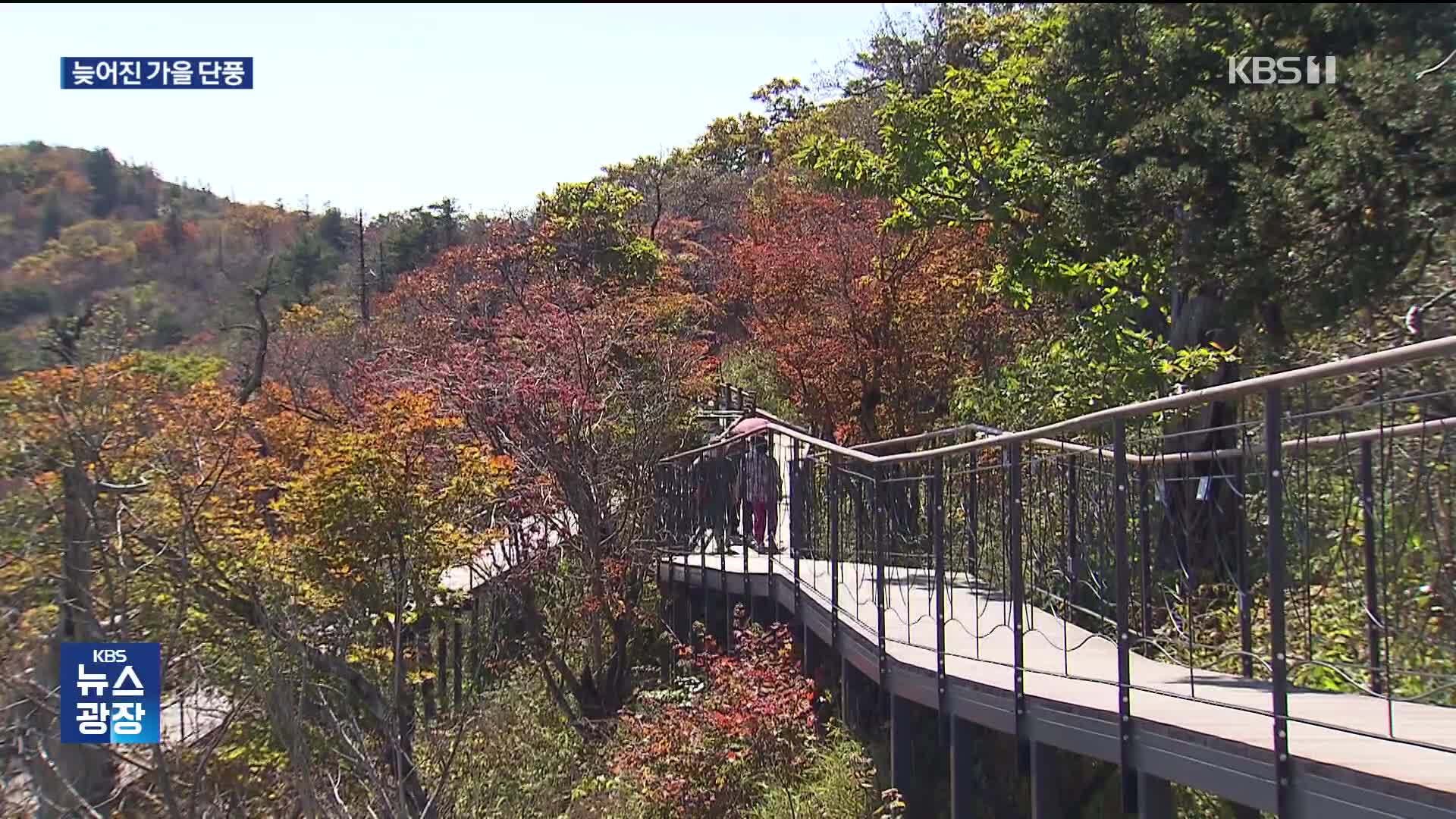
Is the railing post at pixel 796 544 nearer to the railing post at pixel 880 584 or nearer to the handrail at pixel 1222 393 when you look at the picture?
the railing post at pixel 880 584

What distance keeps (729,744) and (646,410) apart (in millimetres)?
6802

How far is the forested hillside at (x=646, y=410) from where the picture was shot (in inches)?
299

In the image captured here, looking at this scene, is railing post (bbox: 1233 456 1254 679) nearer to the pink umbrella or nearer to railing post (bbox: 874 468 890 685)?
railing post (bbox: 874 468 890 685)

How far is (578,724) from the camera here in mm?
13070

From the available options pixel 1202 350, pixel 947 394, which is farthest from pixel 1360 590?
pixel 947 394

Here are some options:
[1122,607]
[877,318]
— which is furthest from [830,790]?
[877,318]

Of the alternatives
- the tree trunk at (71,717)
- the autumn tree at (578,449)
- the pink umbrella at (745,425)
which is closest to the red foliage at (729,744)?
the autumn tree at (578,449)

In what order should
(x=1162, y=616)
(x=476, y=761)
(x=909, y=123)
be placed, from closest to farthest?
1. (x=1162, y=616)
2. (x=909, y=123)
3. (x=476, y=761)

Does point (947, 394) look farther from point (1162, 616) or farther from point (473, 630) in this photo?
point (1162, 616)

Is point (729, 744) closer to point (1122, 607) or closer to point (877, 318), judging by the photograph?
point (1122, 607)

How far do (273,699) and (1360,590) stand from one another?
36.2 feet

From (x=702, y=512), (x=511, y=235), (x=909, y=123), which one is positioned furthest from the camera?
(x=511, y=235)

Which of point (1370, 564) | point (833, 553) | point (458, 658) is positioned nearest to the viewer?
point (1370, 564)

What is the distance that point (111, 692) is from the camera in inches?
558
